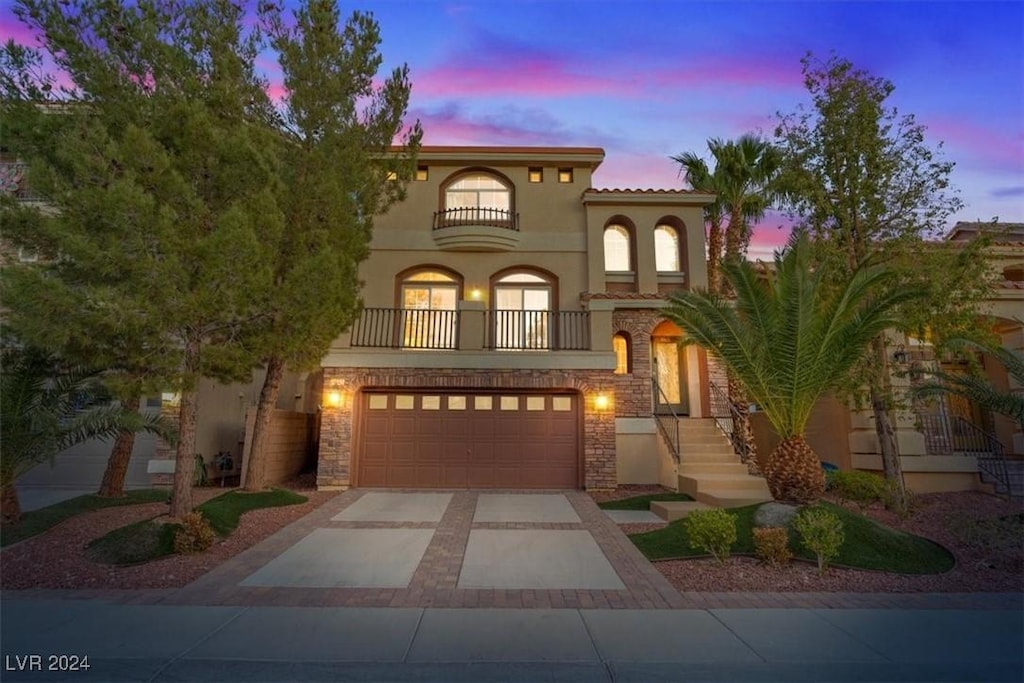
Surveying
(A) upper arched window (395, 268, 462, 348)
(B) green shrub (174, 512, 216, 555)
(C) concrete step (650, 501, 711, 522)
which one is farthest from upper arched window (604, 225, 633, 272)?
(B) green shrub (174, 512, 216, 555)

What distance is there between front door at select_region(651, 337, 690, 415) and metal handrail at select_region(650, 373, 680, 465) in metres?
0.22

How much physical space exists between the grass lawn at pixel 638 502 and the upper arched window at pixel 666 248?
671 centimetres

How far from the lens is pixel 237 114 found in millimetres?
7676

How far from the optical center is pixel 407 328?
43.2ft

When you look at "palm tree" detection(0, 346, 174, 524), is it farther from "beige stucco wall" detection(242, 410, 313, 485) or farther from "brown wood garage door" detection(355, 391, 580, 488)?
"brown wood garage door" detection(355, 391, 580, 488)

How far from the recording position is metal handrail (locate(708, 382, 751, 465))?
12.2 meters

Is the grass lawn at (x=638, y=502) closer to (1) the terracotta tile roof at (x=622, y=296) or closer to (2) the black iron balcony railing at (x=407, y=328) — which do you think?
(1) the terracotta tile roof at (x=622, y=296)

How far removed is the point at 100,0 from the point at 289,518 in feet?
27.8

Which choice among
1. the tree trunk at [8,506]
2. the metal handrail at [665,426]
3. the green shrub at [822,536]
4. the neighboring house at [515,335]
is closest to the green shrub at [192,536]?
the tree trunk at [8,506]

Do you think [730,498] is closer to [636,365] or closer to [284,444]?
[636,365]

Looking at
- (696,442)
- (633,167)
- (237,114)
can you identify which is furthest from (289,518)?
(633,167)

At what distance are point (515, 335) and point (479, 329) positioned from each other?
125 cm

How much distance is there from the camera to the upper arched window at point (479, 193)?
14.7 m

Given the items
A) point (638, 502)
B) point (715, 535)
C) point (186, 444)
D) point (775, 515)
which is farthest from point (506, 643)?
point (638, 502)
